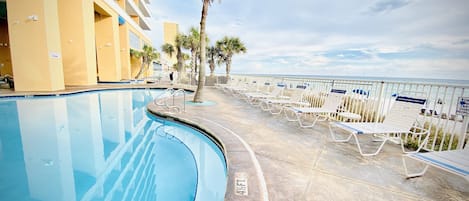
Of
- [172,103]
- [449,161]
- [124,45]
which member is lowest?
[172,103]

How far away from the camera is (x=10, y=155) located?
331 cm

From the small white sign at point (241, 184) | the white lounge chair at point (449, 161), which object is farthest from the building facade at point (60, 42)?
the white lounge chair at point (449, 161)

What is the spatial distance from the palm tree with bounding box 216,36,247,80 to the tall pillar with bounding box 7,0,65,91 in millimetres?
11541

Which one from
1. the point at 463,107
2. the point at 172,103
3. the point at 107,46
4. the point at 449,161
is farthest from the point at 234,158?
the point at 107,46

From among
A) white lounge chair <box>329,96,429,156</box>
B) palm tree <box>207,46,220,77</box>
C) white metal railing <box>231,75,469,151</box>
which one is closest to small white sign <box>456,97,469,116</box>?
white metal railing <box>231,75,469,151</box>

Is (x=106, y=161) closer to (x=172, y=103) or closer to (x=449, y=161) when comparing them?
(x=172, y=103)

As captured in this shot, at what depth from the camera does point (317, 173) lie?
2.28 meters

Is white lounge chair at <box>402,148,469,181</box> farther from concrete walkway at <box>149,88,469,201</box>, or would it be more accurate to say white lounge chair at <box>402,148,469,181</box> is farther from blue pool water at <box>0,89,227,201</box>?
blue pool water at <box>0,89,227,201</box>

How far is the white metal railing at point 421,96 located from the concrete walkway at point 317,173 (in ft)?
2.26

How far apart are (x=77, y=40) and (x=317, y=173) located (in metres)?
14.6

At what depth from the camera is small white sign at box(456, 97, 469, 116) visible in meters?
2.49

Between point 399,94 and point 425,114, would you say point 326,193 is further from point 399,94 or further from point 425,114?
point 399,94

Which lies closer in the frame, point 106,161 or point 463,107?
point 463,107

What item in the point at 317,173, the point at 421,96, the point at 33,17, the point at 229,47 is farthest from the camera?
the point at 229,47
